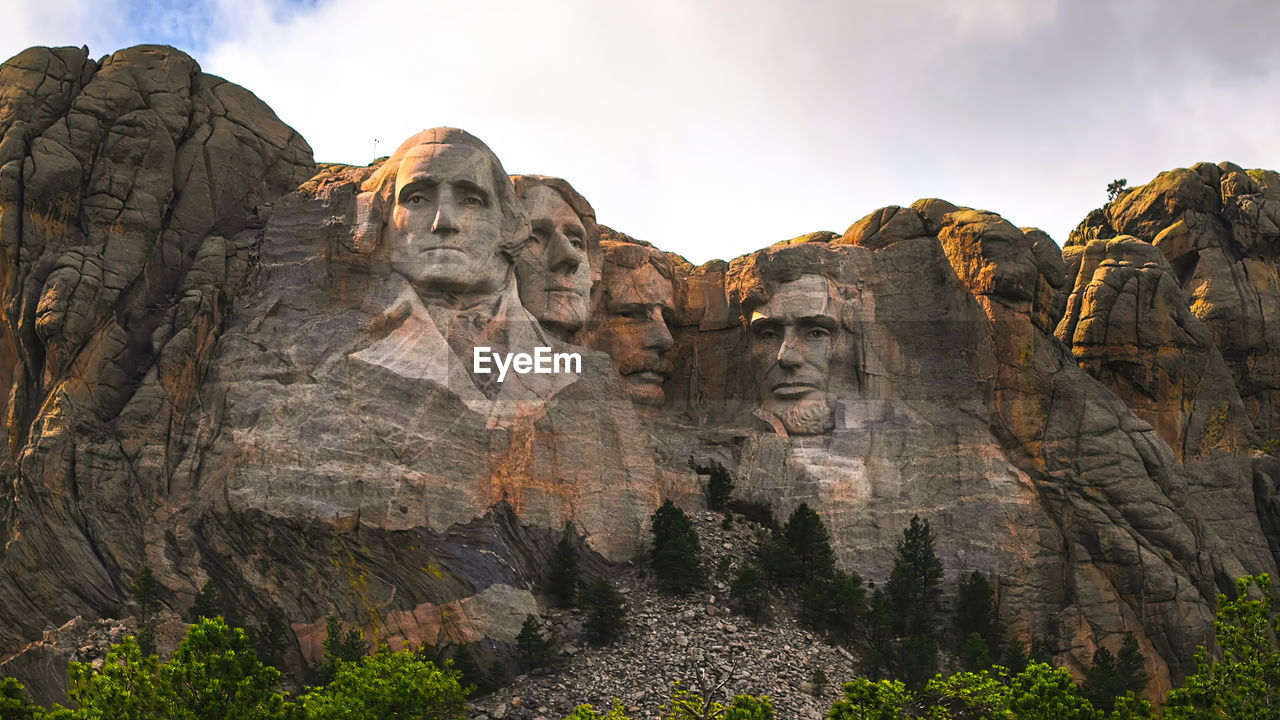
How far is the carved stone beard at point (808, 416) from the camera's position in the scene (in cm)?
6319

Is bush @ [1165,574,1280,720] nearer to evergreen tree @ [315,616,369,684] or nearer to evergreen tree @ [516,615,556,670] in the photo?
evergreen tree @ [516,615,556,670]

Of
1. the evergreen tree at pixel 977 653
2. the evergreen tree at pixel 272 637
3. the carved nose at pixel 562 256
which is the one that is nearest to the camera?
the evergreen tree at pixel 272 637

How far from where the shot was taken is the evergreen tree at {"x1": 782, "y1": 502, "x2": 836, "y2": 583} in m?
58.5

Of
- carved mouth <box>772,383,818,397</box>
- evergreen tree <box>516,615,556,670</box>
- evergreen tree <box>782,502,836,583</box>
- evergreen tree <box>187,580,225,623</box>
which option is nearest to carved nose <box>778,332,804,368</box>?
carved mouth <box>772,383,818,397</box>

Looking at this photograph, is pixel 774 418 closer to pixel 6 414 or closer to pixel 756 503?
pixel 756 503

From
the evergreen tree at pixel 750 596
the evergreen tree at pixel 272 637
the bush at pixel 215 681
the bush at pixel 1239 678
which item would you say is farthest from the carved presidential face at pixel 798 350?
the bush at pixel 215 681

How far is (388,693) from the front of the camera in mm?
47344

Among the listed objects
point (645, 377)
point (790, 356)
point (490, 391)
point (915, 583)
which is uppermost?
point (790, 356)

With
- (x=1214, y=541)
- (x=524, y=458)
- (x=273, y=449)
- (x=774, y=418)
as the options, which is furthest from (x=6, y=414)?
(x=1214, y=541)

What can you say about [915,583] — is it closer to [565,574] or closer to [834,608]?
[834,608]

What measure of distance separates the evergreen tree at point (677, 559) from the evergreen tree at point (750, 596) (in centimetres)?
96

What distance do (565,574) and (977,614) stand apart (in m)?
11.2

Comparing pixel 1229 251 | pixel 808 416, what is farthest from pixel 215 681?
Result: pixel 1229 251

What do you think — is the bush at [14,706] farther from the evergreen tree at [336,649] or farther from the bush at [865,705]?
the bush at [865,705]
